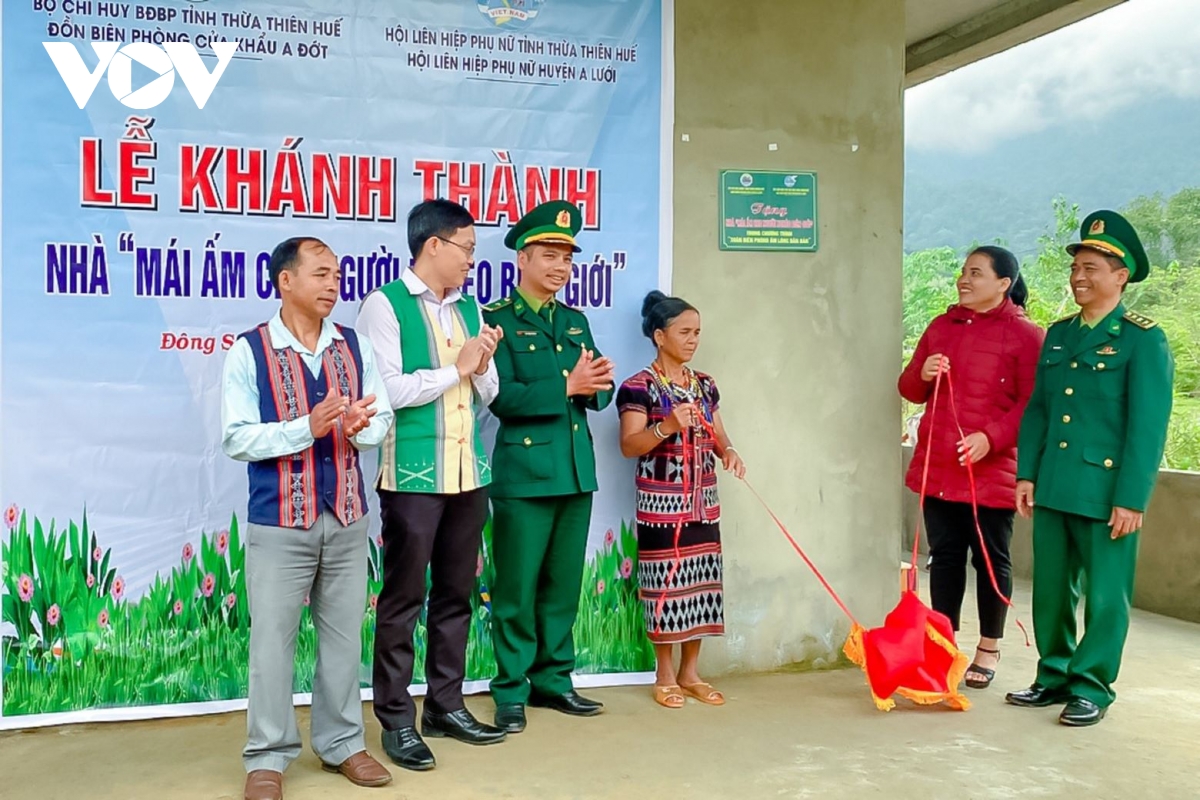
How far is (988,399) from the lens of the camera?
4.41 meters

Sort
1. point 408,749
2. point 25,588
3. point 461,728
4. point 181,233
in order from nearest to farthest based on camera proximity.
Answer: point 408,749, point 461,728, point 25,588, point 181,233

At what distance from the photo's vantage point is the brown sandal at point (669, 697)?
4070mm

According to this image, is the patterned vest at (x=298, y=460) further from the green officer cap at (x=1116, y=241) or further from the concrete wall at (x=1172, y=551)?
the concrete wall at (x=1172, y=551)

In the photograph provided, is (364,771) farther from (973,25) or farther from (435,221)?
(973,25)

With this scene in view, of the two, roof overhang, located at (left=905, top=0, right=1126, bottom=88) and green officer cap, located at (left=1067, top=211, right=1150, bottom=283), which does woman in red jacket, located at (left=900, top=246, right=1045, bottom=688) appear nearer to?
green officer cap, located at (left=1067, top=211, right=1150, bottom=283)

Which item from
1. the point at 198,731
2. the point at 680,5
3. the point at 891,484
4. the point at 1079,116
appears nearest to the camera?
the point at 198,731

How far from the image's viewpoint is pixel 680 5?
437 cm

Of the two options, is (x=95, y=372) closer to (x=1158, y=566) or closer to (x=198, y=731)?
(x=198, y=731)

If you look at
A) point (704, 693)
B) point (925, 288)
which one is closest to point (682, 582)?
point (704, 693)

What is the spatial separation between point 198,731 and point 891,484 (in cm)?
284

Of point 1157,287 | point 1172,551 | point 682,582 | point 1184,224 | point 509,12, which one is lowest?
point 1172,551

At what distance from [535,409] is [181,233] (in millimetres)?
1363


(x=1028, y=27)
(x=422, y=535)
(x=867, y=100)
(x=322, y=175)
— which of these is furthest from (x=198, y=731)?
(x=1028, y=27)

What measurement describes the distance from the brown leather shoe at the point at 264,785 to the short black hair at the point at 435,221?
5.28ft
